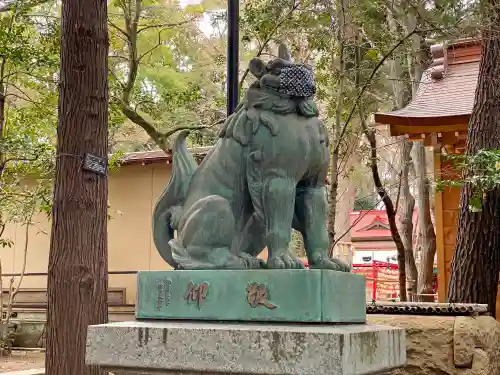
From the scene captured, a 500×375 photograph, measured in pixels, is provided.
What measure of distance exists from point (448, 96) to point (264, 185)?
802 cm

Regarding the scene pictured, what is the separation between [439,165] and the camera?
1034 cm

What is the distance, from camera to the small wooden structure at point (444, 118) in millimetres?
9172

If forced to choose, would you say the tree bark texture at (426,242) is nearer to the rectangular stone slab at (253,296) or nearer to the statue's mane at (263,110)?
the statue's mane at (263,110)

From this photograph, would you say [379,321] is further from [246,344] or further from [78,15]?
[78,15]

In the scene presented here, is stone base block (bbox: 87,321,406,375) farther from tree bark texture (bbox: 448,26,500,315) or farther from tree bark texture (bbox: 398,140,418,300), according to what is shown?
tree bark texture (bbox: 398,140,418,300)

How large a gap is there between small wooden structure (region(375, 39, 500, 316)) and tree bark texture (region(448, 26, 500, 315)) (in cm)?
167

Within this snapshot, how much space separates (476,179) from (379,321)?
226 cm

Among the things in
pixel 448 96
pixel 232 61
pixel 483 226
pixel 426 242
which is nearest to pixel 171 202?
pixel 232 61

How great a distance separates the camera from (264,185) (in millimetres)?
2676

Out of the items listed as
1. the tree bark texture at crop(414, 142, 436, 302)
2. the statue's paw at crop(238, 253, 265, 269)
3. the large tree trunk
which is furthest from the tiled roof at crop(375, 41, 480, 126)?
the statue's paw at crop(238, 253, 265, 269)

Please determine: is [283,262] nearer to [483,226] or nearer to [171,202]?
[171,202]

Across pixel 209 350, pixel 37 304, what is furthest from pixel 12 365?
pixel 209 350

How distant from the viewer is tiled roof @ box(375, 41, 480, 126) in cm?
911

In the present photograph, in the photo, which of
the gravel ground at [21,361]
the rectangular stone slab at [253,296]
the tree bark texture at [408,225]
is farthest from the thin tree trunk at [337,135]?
the tree bark texture at [408,225]
